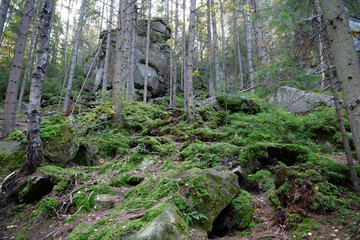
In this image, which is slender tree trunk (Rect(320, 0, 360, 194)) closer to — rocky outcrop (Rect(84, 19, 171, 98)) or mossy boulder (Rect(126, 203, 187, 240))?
mossy boulder (Rect(126, 203, 187, 240))

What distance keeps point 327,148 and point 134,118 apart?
7135 millimetres

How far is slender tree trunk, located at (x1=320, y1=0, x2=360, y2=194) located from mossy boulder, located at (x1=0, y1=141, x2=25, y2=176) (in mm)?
6891

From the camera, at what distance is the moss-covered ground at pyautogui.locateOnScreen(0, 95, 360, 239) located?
117 inches

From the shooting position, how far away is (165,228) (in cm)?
231

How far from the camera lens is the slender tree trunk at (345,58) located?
3.01 meters

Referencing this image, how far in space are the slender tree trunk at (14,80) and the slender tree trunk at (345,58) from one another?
9.77m

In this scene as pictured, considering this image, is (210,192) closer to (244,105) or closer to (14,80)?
→ (244,105)

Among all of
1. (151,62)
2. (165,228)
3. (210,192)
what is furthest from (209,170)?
(151,62)

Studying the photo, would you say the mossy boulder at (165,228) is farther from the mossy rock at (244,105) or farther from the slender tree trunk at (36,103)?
the mossy rock at (244,105)

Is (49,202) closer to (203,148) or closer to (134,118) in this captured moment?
(203,148)

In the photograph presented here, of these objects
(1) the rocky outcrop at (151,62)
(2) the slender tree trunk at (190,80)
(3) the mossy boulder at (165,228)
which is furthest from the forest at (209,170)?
(1) the rocky outcrop at (151,62)

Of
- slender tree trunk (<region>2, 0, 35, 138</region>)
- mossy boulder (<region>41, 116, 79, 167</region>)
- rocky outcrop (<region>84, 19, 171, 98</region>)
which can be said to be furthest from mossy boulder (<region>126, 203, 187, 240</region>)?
rocky outcrop (<region>84, 19, 171, 98</region>)

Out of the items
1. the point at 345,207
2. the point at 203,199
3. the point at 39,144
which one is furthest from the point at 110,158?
the point at 345,207

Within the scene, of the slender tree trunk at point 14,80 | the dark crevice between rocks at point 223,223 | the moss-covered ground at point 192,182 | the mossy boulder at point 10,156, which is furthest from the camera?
the slender tree trunk at point 14,80
